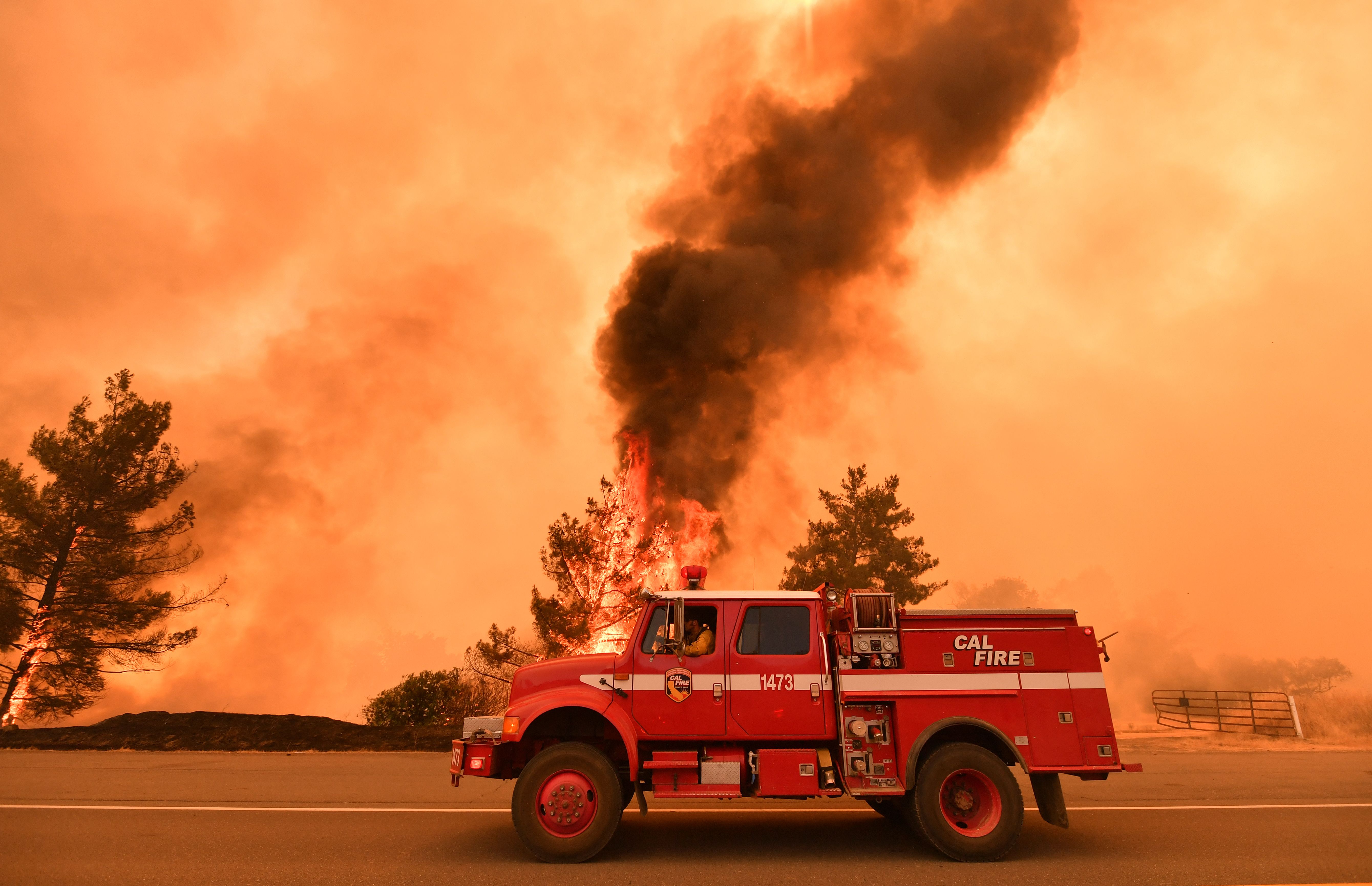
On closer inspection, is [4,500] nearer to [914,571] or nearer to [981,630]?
[981,630]

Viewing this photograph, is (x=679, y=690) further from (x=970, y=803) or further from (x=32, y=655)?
(x=32, y=655)

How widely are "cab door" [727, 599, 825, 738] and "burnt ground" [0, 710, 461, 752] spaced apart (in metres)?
11.7

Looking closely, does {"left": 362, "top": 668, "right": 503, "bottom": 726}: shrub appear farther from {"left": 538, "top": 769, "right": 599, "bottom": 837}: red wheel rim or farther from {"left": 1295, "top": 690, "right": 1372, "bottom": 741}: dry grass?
{"left": 1295, "top": 690, "right": 1372, "bottom": 741}: dry grass

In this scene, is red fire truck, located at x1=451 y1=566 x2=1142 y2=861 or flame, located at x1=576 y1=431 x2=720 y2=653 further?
flame, located at x1=576 y1=431 x2=720 y2=653

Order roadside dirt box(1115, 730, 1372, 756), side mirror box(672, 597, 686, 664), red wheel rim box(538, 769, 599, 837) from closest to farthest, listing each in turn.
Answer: red wheel rim box(538, 769, 599, 837)
side mirror box(672, 597, 686, 664)
roadside dirt box(1115, 730, 1372, 756)

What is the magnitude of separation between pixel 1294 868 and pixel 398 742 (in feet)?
53.5

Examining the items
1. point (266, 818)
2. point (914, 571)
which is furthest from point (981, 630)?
point (914, 571)

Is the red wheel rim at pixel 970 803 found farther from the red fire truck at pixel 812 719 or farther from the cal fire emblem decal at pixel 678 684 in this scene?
the cal fire emblem decal at pixel 678 684

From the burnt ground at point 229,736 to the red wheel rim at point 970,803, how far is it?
42.0 ft

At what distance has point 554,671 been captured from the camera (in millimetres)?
7898

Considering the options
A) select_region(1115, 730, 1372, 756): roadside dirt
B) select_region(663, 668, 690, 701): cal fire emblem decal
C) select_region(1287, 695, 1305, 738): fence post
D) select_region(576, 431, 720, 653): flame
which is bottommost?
select_region(1115, 730, 1372, 756): roadside dirt

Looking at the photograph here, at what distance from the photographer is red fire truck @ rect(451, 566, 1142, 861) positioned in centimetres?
726

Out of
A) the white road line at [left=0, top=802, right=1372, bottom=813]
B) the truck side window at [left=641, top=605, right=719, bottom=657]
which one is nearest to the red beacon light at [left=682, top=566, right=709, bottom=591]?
the truck side window at [left=641, top=605, right=719, bottom=657]

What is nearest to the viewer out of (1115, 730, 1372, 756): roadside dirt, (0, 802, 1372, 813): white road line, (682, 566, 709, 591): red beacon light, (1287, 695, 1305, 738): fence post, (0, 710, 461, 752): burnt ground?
(682, 566, 709, 591): red beacon light
